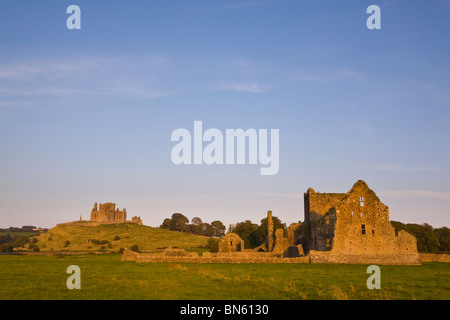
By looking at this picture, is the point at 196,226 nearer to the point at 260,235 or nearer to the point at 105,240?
the point at 105,240

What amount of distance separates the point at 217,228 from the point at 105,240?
5296 cm

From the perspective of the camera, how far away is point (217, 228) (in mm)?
158000

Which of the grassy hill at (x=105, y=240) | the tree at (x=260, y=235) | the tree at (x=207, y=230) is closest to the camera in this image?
the tree at (x=260, y=235)

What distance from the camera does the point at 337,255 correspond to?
1636 inches

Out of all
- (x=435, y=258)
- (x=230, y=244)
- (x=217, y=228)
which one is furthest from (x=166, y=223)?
(x=435, y=258)

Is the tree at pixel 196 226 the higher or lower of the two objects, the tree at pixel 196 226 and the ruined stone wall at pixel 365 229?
the lower

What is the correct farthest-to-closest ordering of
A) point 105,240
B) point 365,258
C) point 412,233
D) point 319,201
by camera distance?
point 105,240, point 412,233, point 319,201, point 365,258

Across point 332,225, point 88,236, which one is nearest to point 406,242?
point 332,225

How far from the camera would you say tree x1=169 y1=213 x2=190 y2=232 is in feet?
526

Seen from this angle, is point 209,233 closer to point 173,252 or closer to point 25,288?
point 173,252

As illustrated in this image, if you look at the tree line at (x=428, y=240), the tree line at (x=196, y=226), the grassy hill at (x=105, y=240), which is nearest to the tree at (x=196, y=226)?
the tree line at (x=196, y=226)

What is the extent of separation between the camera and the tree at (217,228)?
505 ft

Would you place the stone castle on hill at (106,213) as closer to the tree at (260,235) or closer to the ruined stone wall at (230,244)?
the tree at (260,235)

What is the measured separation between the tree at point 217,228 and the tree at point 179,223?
11.2 m
